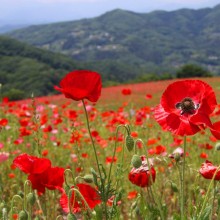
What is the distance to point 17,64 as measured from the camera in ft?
375

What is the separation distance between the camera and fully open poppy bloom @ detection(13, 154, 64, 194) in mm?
1700

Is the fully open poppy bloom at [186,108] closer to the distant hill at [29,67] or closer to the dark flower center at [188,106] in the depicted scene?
the dark flower center at [188,106]

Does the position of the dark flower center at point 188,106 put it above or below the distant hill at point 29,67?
above

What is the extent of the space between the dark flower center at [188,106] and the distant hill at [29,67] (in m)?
81.6

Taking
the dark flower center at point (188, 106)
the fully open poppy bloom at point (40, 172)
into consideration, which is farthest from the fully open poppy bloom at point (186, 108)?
the fully open poppy bloom at point (40, 172)

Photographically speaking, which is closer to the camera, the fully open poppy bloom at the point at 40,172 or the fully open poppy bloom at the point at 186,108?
the fully open poppy bloom at the point at 186,108

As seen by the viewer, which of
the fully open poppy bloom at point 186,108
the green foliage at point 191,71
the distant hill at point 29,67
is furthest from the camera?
the distant hill at point 29,67

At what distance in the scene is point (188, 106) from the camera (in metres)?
1.57

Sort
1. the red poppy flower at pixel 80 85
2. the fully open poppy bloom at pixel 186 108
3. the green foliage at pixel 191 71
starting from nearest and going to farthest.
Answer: the fully open poppy bloom at pixel 186 108
the red poppy flower at pixel 80 85
the green foliage at pixel 191 71

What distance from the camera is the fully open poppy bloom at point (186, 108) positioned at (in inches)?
58.7

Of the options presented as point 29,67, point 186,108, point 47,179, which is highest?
point 186,108

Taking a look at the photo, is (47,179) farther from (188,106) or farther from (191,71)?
(191,71)

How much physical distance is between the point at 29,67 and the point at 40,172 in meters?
108

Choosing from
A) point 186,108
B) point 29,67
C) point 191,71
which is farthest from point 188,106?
point 29,67
